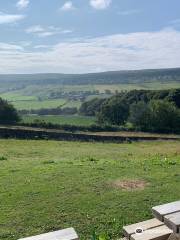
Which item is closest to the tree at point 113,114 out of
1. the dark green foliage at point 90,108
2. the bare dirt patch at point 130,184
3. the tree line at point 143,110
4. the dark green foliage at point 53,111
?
the tree line at point 143,110

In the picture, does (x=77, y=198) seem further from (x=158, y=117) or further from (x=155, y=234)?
(x=158, y=117)

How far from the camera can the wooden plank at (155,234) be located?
7.76m

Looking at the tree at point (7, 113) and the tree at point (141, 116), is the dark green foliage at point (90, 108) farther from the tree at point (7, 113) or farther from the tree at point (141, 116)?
the tree at point (7, 113)

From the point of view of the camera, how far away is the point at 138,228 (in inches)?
330

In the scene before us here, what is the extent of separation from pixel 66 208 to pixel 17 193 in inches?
73.4

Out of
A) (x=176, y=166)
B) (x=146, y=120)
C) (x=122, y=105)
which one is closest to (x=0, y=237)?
(x=176, y=166)

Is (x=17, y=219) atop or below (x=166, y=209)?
below

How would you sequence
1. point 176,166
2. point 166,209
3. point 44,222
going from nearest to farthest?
point 166,209
point 44,222
point 176,166

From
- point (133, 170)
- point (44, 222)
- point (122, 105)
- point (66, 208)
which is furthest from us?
point (122, 105)

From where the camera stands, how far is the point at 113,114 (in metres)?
93.4

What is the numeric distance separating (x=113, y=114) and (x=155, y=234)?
85.7 m

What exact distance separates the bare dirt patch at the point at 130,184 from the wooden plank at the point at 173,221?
14.4 ft

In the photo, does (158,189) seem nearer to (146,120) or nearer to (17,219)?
(17,219)

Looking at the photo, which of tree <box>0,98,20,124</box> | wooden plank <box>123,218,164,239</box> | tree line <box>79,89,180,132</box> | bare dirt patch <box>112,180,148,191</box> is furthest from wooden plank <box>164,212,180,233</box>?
tree <box>0,98,20,124</box>
